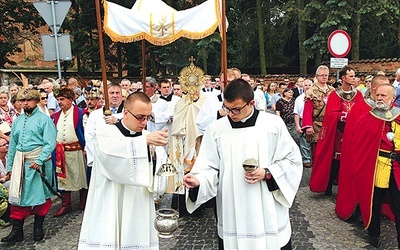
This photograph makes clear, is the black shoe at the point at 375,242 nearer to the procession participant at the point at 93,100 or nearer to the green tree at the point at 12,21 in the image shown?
the procession participant at the point at 93,100

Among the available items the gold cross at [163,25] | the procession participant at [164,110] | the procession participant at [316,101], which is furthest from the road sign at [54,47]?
the procession participant at [316,101]

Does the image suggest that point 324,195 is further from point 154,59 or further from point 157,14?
point 154,59

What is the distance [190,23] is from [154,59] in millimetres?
18602

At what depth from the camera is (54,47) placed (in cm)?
718

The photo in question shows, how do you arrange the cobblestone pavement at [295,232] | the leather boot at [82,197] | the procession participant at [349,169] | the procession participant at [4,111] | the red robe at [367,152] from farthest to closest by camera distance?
the procession participant at [4,111] < the leather boot at [82,197] < the procession participant at [349,169] < the cobblestone pavement at [295,232] < the red robe at [367,152]

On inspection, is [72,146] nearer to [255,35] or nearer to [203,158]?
[203,158]

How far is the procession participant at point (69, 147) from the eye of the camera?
232 inches

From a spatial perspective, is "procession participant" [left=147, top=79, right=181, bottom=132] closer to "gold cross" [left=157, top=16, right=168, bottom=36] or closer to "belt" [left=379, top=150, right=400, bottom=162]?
"gold cross" [left=157, top=16, right=168, bottom=36]

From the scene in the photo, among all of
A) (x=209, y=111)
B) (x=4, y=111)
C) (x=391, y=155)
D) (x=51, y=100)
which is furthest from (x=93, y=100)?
(x=391, y=155)

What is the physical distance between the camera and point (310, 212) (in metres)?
5.80

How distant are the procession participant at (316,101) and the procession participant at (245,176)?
398 cm

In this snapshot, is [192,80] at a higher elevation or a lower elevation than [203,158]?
higher

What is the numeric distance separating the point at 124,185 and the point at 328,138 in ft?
12.8

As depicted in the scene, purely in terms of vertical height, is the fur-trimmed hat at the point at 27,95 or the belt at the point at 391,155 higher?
the fur-trimmed hat at the point at 27,95
